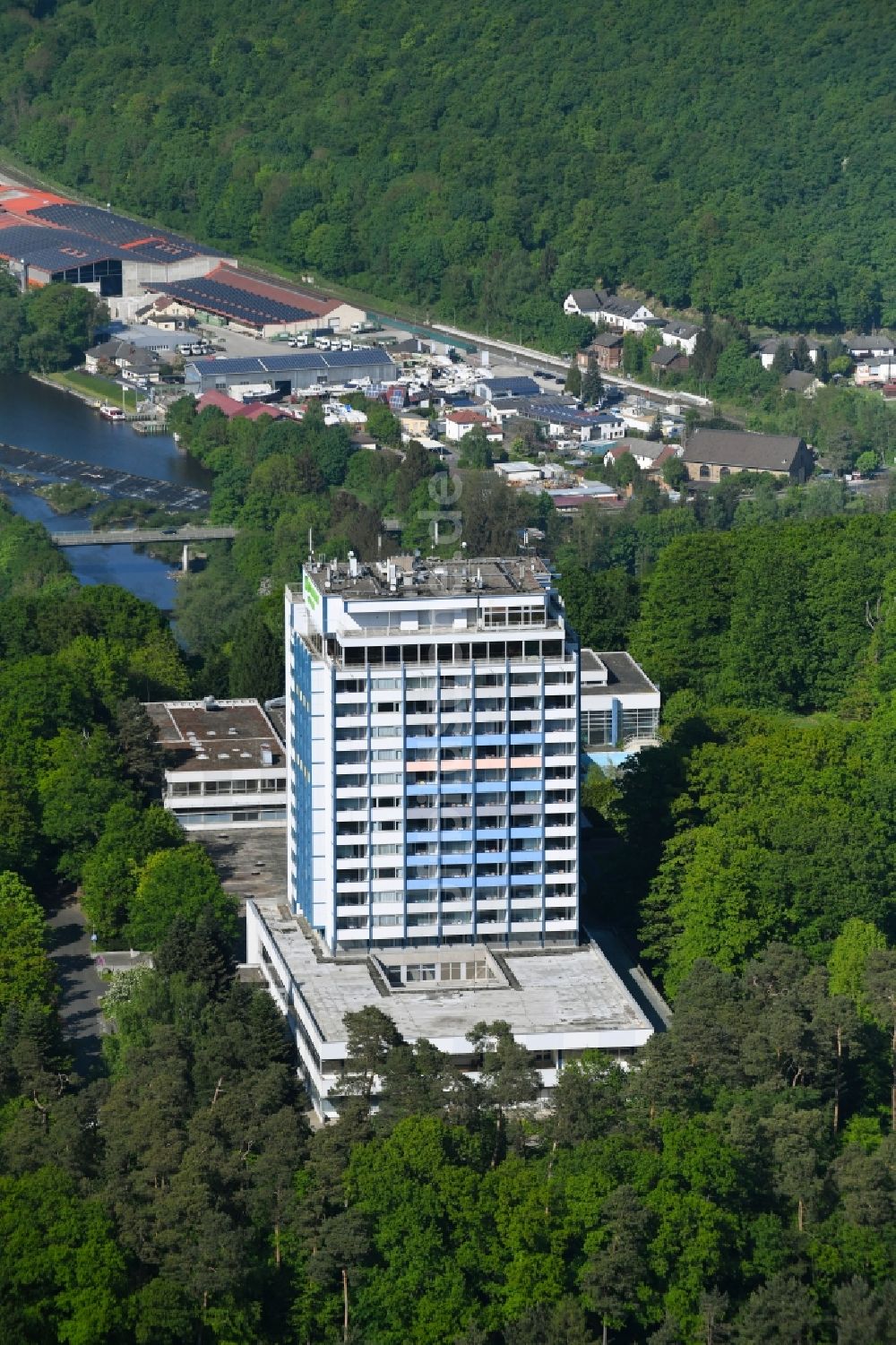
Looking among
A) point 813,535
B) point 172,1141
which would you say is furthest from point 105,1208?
point 813,535

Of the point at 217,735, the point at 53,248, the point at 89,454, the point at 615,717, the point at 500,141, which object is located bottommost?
the point at 89,454

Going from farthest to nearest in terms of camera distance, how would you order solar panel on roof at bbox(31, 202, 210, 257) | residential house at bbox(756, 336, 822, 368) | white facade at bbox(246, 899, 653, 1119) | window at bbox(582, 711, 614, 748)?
solar panel on roof at bbox(31, 202, 210, 257) → residential house at bbox(756, 336, 822, 368) → window at bbox(582, 711, 614, 748) → white facade at bbox(246, 899, 653, 1119)

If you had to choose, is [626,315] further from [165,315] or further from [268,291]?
[165,315]

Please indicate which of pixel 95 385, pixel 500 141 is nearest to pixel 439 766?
pixel 95 385

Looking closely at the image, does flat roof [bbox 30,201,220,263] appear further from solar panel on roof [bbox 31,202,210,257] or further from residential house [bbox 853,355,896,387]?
residential house [bbox 853,355,896,387]

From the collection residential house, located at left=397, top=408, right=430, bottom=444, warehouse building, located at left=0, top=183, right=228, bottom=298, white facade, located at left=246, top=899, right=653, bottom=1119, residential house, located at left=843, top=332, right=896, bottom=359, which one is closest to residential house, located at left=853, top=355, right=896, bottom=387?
residential house, located at left=843, top=332, right=896, bottom=359

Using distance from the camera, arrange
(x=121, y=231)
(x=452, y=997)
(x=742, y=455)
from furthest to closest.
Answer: (x=121, y=231), (x=742, y=455), (x=452, y=997)

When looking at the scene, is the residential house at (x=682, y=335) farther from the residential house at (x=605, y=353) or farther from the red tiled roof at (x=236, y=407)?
the red tiled roof at (x=236, y=407)
